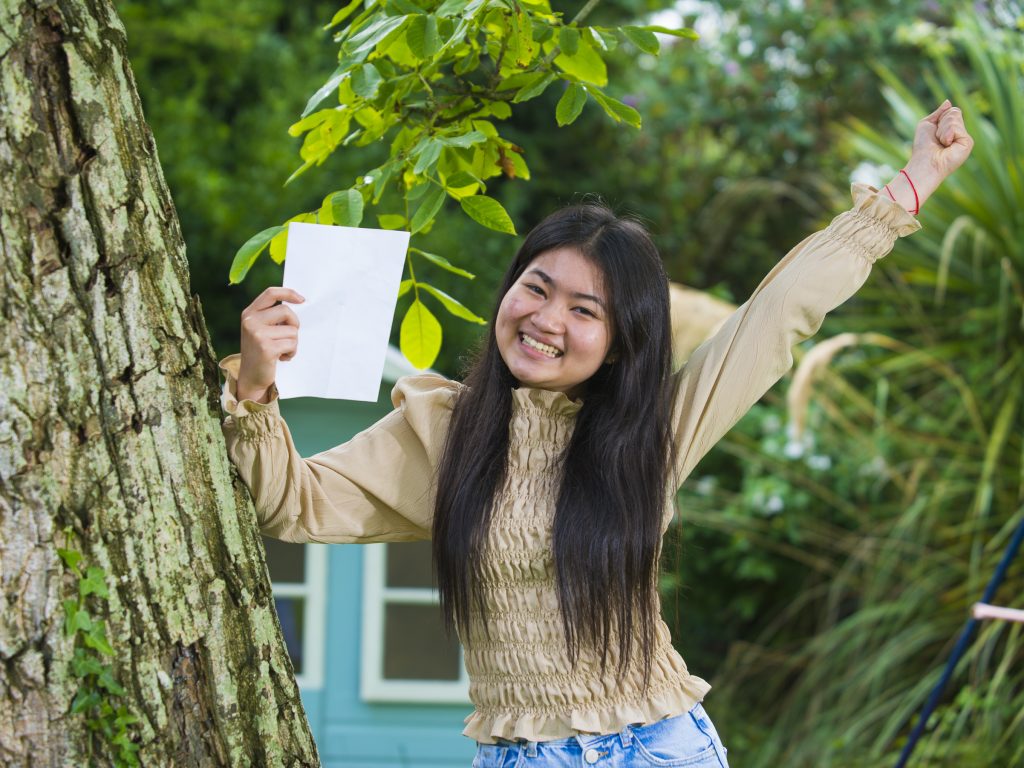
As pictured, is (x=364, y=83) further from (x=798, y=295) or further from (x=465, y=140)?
(x=798, y=295)

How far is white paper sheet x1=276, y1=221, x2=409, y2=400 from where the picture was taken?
Result: 1.64 metres

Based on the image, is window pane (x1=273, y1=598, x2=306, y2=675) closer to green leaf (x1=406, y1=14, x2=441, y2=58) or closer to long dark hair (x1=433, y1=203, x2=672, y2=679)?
long dark hair (x1=433, y1=203, x2=672, y2=679)

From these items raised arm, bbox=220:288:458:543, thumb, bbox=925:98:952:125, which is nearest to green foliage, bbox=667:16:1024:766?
thumb, bbox=925:98:952:125

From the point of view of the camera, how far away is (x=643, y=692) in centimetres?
172

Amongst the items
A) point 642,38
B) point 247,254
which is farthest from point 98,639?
point 642,38

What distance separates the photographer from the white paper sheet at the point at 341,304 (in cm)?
164

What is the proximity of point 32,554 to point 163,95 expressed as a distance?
5.46 m

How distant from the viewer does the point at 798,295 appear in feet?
5.77

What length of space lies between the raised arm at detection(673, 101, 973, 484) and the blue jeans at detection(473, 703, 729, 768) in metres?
0.36

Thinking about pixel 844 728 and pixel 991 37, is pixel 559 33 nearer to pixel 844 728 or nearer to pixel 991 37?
pixel 844 728

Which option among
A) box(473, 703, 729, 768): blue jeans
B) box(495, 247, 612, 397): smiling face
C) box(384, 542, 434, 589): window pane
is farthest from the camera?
box(384, 542, 434, 589): window pane

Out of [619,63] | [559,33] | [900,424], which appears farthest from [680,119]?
[559,33]

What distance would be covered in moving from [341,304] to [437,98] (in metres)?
0.49

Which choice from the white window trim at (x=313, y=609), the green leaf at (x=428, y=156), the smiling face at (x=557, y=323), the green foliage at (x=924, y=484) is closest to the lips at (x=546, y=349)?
the smiling face at (x=557, y=323)
